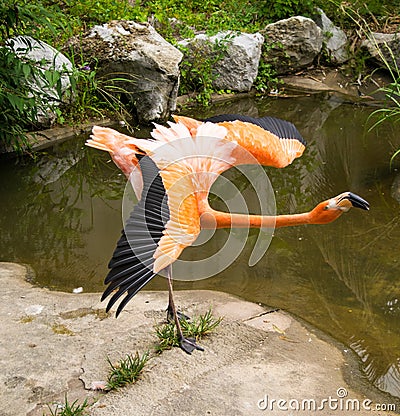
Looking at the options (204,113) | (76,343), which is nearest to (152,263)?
(76,343)

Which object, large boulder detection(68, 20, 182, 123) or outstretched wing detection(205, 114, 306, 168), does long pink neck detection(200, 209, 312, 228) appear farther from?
large boulder detection(68, 20, 182, 123)

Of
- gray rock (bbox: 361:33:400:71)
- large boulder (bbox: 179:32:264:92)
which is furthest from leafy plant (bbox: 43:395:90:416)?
gray rock (bbox: 361:33:400:71)

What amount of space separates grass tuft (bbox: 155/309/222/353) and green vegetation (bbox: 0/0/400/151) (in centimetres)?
236

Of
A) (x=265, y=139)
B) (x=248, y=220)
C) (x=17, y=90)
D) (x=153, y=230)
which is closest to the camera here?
Result: (x=153, y=230)

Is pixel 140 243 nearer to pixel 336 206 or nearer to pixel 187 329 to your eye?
pixel 187 329

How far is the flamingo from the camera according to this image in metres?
2.71

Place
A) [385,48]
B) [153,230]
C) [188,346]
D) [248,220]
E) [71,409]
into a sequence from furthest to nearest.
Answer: [385,48] → [248,220] → [188,346] → [153,230] → [71,409]

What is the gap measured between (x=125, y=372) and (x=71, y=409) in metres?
0.33

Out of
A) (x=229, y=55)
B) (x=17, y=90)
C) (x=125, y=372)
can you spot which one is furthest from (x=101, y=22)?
(x=125, y=372)

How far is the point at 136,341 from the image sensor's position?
130 inches

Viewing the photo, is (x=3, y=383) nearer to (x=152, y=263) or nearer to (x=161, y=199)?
(x=152, y=263)

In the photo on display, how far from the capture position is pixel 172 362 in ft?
10.2

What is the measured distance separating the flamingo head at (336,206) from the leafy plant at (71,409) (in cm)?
150

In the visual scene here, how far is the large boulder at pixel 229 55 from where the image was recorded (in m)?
8.10
